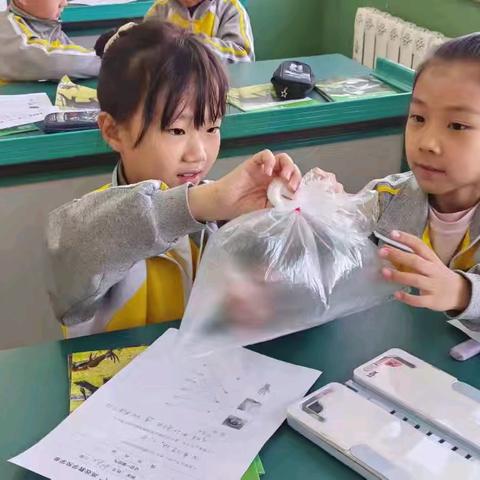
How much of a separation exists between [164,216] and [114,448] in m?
0.32

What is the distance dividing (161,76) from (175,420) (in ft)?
1.88

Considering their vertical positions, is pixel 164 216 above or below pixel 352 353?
above

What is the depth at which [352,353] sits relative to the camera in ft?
2.82

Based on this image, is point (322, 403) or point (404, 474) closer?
point (404, 474)

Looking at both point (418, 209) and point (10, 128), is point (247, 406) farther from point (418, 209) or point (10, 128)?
point (10, 128)

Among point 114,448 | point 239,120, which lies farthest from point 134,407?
point 239,120

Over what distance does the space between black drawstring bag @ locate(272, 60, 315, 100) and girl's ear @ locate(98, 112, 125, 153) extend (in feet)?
2.28

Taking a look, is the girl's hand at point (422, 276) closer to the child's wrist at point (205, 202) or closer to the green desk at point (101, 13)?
the child's wrist at point (205, 202)

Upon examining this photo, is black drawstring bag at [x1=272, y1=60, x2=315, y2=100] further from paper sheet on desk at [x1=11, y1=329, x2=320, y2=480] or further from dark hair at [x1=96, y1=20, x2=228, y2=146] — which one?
paper sheet on desk at [x1=11, y1=329, x2=320, y2=480]

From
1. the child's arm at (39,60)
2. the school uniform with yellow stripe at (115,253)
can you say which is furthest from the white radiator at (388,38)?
the school uniform with yellow stripe at (115,253)

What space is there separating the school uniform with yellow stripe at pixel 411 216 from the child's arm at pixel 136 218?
28 centimetres

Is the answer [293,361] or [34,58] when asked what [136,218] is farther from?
[34,58]

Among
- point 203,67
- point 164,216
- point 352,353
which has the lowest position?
point 352,353

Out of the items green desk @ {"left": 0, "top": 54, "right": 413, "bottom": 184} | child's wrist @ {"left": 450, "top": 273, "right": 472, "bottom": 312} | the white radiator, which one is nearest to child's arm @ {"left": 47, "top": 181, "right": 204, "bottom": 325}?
child's wrist @ {"left": 450, "top": 273, "right": 472, "bottom": 312}
